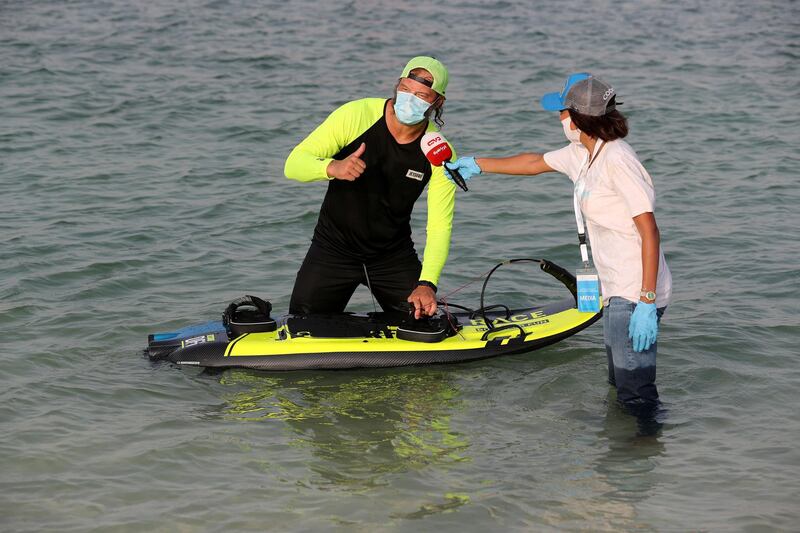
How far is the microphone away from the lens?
6172mm

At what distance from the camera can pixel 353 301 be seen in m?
8.55

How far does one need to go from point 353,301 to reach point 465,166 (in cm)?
263

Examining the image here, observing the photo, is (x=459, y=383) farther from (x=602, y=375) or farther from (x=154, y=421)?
(x=154, y=421)

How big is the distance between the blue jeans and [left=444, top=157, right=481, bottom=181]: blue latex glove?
1.12 m

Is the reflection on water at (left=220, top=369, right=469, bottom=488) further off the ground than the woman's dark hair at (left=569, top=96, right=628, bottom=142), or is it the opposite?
the woman's dark hair at (left=569, top=96, right=628, bottom=142)

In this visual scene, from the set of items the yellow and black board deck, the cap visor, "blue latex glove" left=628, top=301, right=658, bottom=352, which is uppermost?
the cap visor

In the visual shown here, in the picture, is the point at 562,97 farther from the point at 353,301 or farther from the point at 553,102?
the point at 353,301

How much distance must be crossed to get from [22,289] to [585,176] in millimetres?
4975

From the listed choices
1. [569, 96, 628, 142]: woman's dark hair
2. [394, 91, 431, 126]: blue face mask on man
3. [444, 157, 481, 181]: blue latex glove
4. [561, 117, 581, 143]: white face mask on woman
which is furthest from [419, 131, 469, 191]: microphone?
[569, 96, 628, 142]: woman's dark hair

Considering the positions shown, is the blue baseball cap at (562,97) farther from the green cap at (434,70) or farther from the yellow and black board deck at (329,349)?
the yellow and black board deck at (329,349)

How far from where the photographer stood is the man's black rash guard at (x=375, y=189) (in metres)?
6.53

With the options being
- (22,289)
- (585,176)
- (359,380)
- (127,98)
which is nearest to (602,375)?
(359,380)

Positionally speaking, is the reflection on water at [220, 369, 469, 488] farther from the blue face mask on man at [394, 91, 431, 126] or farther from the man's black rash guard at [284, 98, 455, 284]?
the blue face mask on man at [394, 91, 431, 126]

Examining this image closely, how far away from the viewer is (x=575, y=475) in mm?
5551
